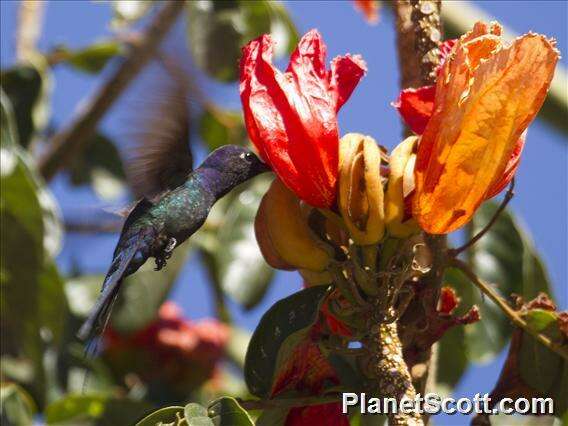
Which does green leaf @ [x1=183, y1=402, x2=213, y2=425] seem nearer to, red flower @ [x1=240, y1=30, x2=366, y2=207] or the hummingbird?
red flower @ [x1=240, y1=30, x2=366, y2=207]

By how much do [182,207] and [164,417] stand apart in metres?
0.75

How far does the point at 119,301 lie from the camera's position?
4473mm

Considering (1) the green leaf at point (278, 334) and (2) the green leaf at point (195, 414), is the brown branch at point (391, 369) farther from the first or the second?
(2) the green leaf at point (195, 414)

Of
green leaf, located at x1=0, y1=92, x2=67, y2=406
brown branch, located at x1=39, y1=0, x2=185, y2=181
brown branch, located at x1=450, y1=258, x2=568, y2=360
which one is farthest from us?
brown branch, located at x1=39, y1=0, x2=185, y2=181

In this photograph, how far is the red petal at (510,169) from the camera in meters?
2.21

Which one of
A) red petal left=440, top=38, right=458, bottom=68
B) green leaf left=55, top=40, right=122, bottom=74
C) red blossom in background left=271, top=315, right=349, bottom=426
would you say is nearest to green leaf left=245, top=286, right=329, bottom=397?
red blossom in background left=271, top=315, right=349, bottom=426

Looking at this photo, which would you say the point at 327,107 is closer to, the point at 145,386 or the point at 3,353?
the point at 3,353

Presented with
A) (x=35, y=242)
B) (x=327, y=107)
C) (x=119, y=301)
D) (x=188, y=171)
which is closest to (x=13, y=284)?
(x=35, y=242)

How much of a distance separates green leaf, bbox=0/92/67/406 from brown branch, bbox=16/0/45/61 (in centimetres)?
119

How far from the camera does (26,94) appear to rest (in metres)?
4.41

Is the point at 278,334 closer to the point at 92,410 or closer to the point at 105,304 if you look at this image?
the point at 105,304

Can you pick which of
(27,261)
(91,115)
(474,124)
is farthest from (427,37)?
(91,115)

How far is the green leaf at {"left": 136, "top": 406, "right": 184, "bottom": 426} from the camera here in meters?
2.08

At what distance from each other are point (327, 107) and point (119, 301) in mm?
2365
